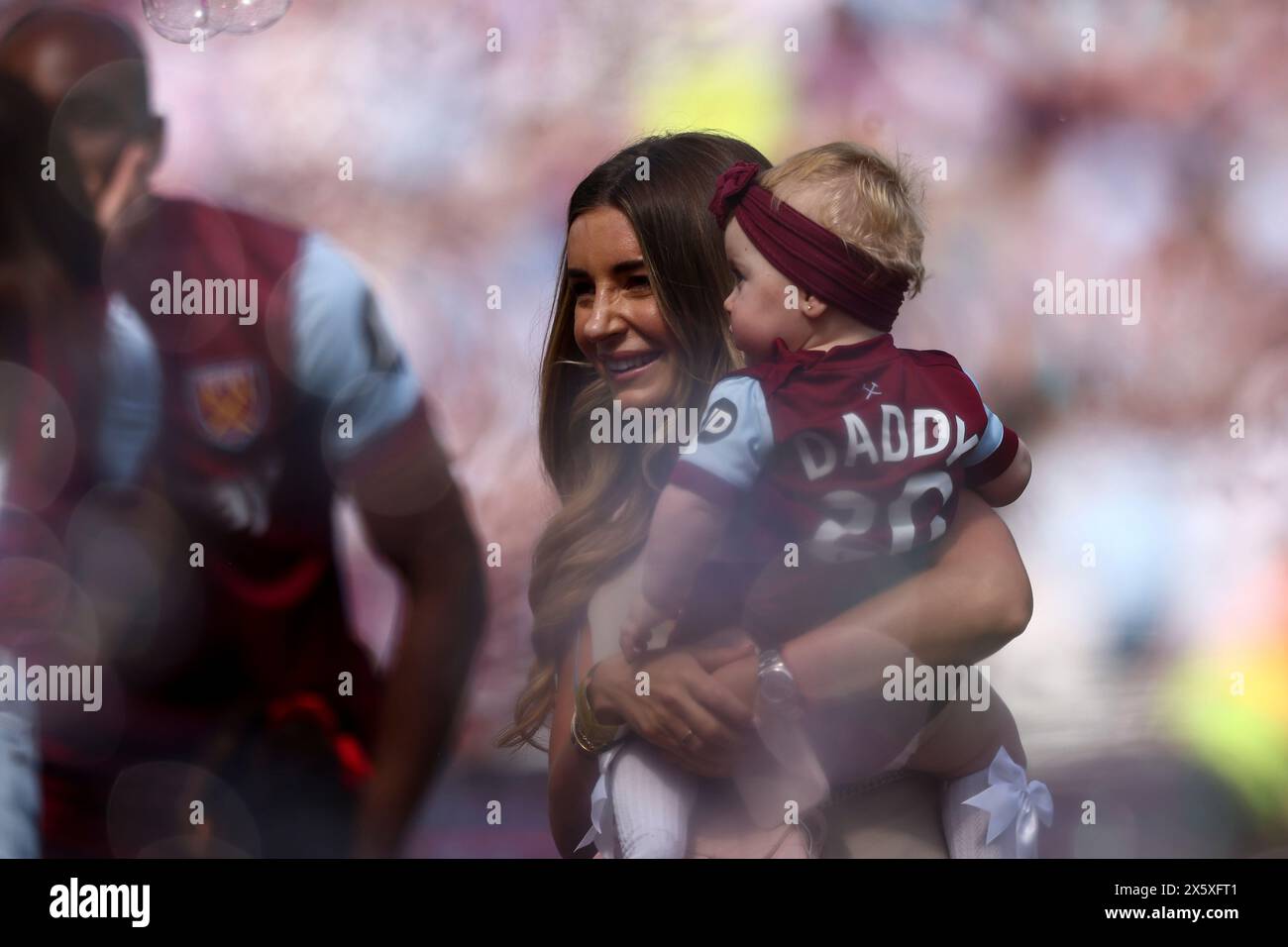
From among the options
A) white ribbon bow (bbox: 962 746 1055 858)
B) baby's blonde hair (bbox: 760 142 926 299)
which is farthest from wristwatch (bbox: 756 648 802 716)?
baby's blonde hair (bbox: 760 142 926 299)

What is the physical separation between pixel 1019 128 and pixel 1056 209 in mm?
226

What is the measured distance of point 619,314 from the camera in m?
3.32

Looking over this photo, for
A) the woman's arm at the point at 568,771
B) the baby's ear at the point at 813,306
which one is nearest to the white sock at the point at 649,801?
the woman's arm at the point at 568,771

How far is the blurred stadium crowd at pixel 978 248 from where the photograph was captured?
3.47 meters

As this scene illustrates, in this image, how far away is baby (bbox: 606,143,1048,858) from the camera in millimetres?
3129

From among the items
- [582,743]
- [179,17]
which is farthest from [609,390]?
[179,17]

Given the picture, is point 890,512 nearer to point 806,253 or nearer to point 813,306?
point 813,306

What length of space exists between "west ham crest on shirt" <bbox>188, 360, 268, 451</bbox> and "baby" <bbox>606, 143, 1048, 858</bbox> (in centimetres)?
108

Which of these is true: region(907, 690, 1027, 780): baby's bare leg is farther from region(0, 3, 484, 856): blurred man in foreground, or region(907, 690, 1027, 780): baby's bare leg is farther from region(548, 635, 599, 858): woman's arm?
region(0, 3, 484, 856): blurred man in foreground

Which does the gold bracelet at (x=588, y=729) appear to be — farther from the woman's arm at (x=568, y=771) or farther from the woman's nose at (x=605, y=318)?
the woman's nose at (x=605, y=318)

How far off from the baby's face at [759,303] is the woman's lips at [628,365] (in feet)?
0.79

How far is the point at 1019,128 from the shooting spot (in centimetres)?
350
